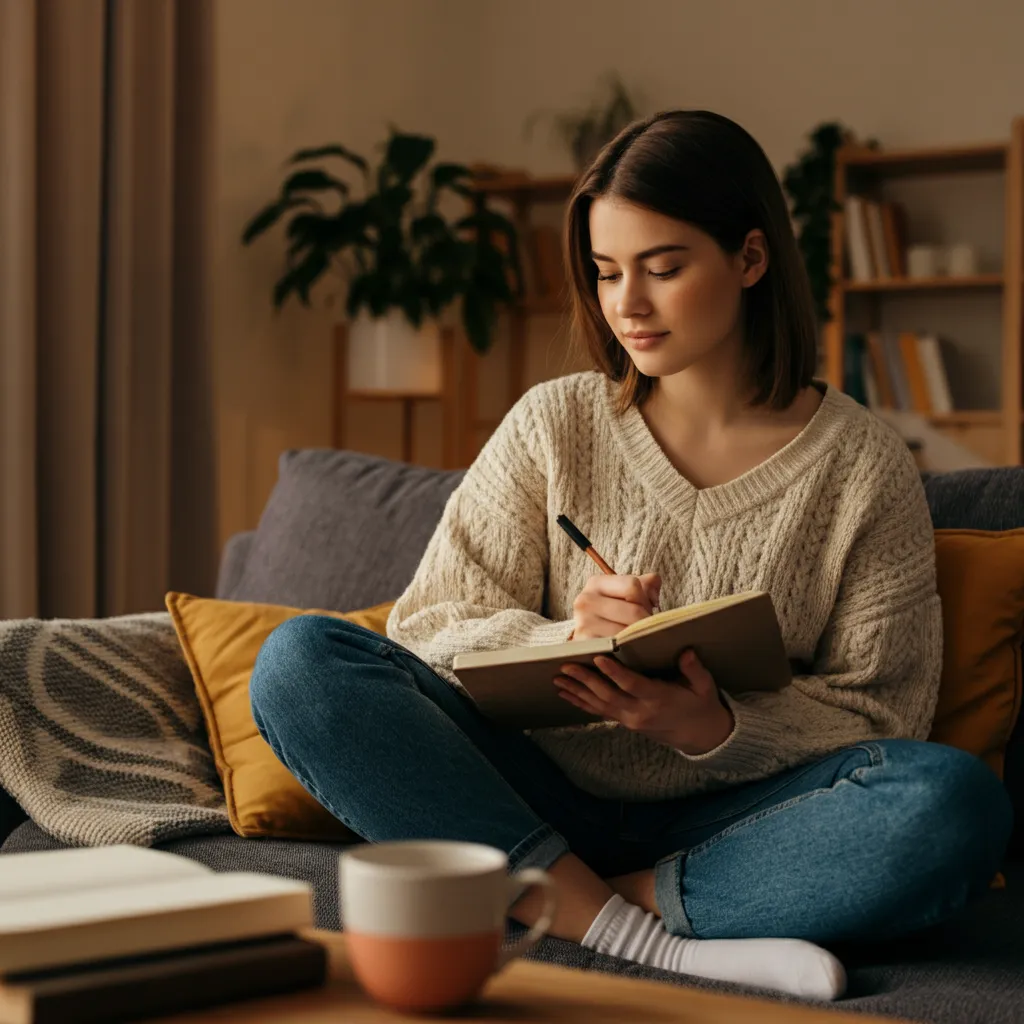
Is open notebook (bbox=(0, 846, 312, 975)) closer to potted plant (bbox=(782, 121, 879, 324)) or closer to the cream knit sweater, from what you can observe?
the cream knit sweater

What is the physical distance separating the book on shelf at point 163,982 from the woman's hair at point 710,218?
37.2 inches

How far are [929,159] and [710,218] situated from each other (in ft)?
9.17

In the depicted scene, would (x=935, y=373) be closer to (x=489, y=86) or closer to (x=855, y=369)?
(x=855, y=369)

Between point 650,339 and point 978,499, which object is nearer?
point 650,339

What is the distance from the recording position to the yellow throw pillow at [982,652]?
1505 mm

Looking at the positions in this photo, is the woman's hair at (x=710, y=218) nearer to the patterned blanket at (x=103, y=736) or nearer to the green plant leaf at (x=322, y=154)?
the patterned blanket at (x=103, y=736)

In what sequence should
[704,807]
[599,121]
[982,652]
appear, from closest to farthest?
[704,807], [982,652], [599,121]

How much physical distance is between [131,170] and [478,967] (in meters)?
2.55

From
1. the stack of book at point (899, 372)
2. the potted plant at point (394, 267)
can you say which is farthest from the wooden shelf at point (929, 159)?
the potted plant at point (394, 267)

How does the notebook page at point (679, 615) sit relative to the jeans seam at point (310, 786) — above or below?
above

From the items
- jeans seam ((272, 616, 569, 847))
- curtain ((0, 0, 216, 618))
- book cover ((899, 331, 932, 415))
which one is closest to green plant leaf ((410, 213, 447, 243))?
curtain ((0, 0, 216, 618))

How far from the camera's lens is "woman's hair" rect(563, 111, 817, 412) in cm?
146

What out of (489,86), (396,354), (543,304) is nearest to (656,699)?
(396,354)

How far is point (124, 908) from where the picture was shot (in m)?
0.70
